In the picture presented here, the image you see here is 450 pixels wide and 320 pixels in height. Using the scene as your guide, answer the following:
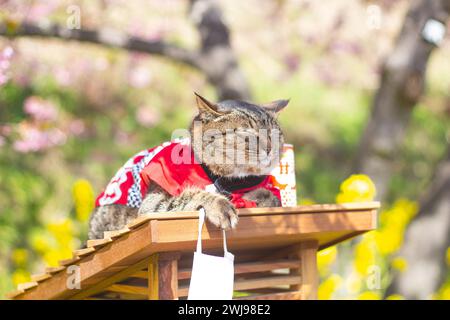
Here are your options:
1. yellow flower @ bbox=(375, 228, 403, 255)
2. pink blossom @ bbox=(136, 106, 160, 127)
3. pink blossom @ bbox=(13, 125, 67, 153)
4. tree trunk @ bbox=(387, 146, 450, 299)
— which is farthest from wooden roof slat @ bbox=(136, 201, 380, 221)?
pink blossom @ bbox=(136, 106, 160, 127)

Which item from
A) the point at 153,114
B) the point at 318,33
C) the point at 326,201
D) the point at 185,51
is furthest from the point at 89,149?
the point at 318,33

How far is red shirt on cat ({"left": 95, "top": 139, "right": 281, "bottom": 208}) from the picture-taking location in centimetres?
156

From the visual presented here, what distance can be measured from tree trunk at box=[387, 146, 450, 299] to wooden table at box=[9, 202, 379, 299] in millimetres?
1434

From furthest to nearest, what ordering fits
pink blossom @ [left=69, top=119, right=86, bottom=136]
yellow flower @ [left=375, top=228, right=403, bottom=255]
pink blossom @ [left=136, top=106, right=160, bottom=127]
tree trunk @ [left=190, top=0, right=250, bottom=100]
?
pink blossom @ [left=136, top=106, right=160, bottom=127]
pink blossom @ [left=69, top=119, right=86, bottom=136]
tree trunk @ [left=190, top=0, right=250, bottom=100]
yellow flower @ [left=375, top=228, right=403, bottom=255]

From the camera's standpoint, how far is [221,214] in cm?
138

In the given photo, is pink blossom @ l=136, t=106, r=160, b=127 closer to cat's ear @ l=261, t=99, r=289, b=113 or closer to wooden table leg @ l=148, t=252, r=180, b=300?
cat's ear @ l=261, t=99, r=289, b=113

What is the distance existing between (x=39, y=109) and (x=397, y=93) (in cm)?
242

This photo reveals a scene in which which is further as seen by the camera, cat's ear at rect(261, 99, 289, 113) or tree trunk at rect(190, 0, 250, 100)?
tree trunk at rect(190, 0, 250, 100)

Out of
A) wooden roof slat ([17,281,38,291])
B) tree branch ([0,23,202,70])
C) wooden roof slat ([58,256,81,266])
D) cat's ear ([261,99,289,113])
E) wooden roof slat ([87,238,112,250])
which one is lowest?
wooden roof slat ([17,281,38,291])

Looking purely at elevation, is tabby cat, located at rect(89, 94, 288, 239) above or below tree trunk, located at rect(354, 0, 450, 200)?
below

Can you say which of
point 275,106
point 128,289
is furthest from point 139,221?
point 275,106

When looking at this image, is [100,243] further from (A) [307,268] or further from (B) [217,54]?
(B) [217,54]

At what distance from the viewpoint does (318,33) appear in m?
6.81
